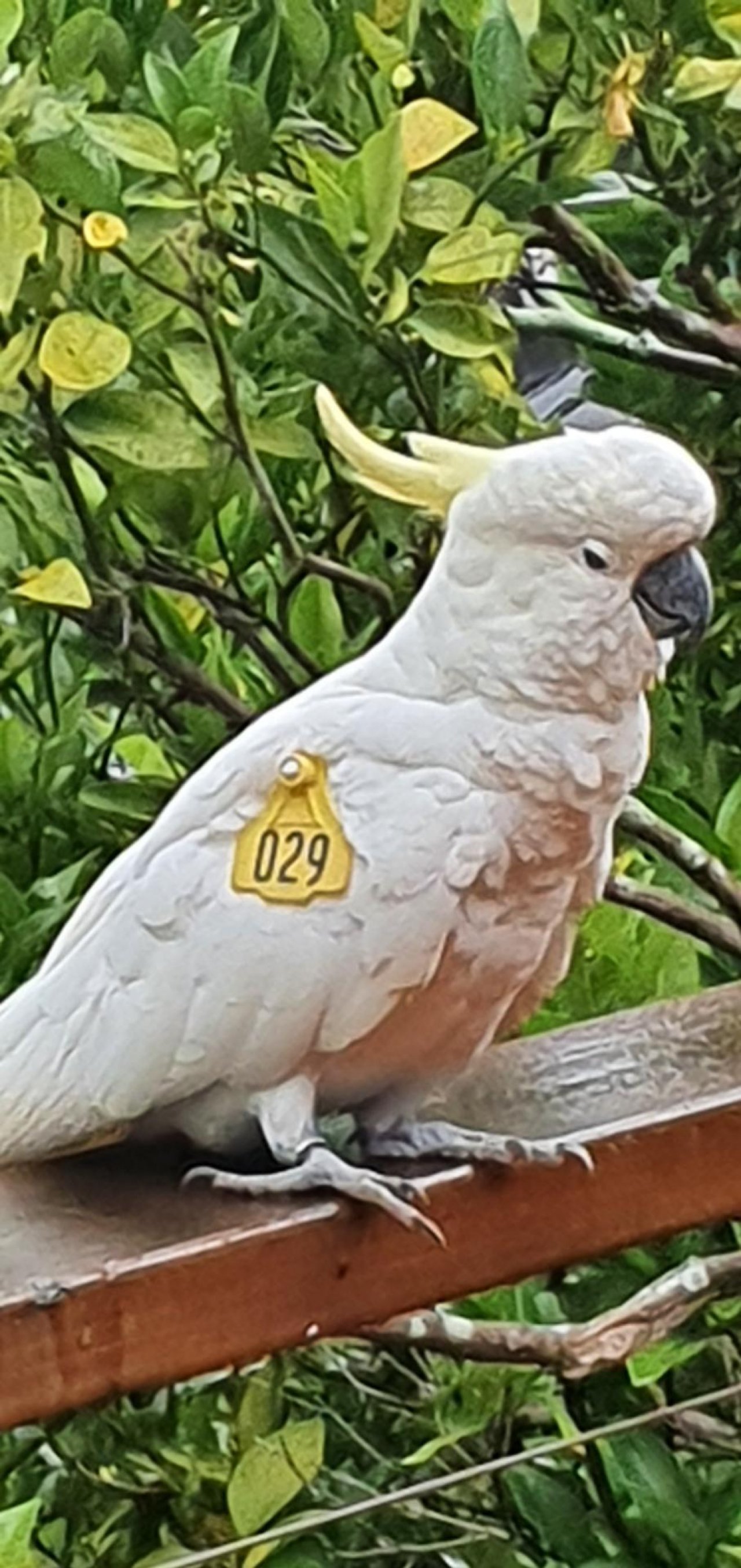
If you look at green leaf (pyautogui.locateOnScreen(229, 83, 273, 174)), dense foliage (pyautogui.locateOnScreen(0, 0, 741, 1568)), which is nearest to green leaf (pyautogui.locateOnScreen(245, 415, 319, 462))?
dense foliage (pyautogui.locateOnScreen(0, 0, 741, 1568))

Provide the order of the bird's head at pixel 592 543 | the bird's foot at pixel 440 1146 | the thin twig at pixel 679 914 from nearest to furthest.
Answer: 1. the bird's head at pixel 592 543
2. the bird's foot at pixel 440 1146
3. the thin twig at pixel 679 914

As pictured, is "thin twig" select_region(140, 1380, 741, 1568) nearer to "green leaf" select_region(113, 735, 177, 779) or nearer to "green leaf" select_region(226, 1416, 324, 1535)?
"green leaf" select_region(226, 1416, 324, 1535)

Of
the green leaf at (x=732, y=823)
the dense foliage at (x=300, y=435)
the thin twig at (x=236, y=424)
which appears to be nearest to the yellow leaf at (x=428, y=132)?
the dense foliage at (x=300, y=435)

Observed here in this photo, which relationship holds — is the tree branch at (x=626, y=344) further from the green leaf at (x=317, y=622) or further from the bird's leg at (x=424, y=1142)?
the bird's leg at (x=424, y=1142)

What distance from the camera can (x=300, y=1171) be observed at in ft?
2.33

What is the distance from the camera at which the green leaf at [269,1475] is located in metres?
0.94

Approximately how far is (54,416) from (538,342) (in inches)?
9.5

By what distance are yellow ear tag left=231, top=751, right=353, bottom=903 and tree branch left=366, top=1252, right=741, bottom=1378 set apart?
341mm

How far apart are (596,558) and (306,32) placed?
0.32 metres

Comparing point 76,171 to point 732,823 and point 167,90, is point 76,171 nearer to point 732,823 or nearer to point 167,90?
A: point 167,90

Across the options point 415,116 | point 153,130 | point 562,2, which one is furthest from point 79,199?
point 562,2

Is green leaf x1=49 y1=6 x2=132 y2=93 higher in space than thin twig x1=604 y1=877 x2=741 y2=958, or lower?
higher

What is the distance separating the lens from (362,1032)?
0.70m

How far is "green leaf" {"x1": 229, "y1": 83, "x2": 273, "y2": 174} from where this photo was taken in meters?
0.81
